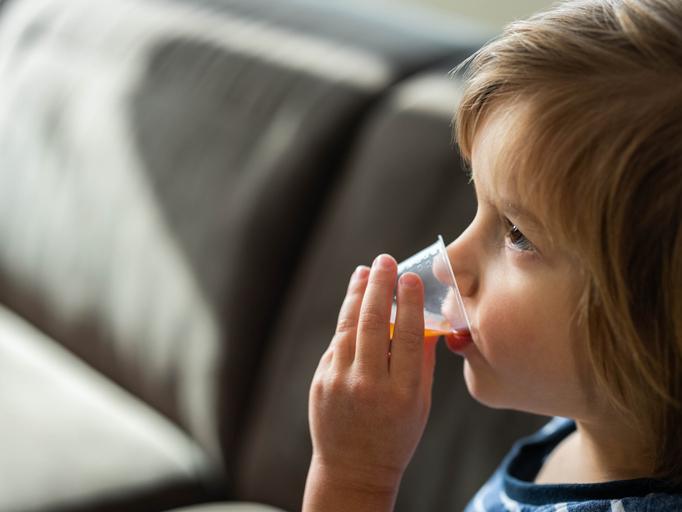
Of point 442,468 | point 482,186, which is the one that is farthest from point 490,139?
point 442,468

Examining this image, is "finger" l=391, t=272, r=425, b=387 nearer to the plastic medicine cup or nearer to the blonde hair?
the plastic medicine cup

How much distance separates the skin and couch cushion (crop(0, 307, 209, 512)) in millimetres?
614

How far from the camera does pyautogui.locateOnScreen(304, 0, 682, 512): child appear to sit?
747 mm

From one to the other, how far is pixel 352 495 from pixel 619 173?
35 centimetres

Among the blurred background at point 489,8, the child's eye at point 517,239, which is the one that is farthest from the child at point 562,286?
the blurred background at point 489,8

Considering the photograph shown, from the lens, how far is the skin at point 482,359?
823 millimetres

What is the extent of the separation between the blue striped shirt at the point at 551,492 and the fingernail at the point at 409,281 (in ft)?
0.67

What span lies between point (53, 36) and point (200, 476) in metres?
0.93

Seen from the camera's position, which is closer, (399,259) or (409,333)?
(409,333)

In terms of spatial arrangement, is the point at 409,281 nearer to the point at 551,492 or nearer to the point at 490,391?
the point at 490,391

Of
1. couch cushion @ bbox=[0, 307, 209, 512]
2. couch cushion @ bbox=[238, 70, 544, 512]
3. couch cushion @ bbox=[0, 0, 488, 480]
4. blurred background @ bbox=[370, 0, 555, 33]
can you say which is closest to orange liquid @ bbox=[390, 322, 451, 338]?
couch cushion @ bbox=[238, 70, 544, 512]

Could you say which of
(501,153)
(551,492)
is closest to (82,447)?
(551,492)

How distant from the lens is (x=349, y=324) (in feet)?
3.09

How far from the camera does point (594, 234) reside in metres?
0.76
